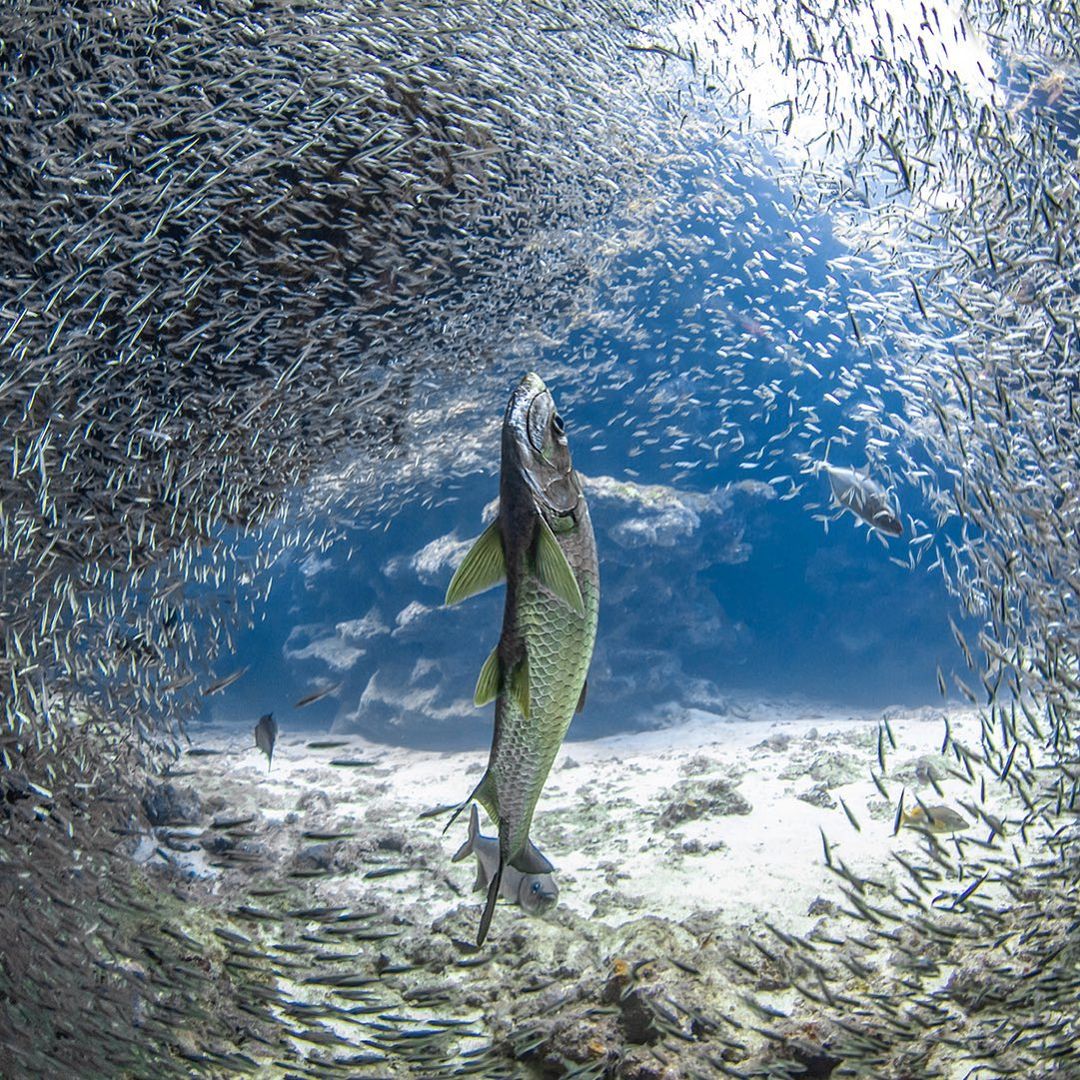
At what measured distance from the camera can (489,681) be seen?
2.33m

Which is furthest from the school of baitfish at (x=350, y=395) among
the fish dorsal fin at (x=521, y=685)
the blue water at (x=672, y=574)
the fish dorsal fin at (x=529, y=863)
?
the blue water at (x=672, y=574)

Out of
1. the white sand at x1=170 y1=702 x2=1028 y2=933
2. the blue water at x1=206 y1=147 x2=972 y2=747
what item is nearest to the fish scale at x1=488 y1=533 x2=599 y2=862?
the white sand at x1=170 y1=702 x2=1028 y2=933

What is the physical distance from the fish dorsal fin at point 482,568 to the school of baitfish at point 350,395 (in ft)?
8.33

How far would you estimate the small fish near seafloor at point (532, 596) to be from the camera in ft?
6.63

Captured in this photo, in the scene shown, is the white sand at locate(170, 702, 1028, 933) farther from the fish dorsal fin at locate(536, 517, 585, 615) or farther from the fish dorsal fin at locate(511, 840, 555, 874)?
the fish dorsal fin at locate(536, 517, 585, 615)

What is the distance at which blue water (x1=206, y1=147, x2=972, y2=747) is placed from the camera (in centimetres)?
2066

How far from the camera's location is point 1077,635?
167 inches

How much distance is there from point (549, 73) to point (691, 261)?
15.0 m

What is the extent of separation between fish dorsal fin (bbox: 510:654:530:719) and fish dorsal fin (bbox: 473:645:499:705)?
2.4 inches

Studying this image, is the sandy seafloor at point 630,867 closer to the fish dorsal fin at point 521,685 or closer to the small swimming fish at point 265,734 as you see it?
the small swimming fish at point 265,734

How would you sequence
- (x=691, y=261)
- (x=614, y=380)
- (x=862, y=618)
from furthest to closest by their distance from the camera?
(x=862, y=618) < (x=614, y=380) < (x=691, y=261)

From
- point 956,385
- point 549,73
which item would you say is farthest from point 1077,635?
point 549,73

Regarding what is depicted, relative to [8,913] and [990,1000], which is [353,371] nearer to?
[8,913]

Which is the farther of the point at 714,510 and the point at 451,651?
the point at 714,510
